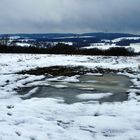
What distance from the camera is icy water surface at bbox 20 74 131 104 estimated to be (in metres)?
13.4

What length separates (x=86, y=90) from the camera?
15.4m

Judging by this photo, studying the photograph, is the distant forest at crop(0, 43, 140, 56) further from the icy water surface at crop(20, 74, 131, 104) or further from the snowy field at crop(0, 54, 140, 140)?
the snowy field at crop(0, 54, 140, 140)

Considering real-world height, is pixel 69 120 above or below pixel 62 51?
above

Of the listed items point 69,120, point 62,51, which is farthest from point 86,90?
point 62,51

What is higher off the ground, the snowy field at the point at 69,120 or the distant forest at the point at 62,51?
the snowy field at the point at 69,120

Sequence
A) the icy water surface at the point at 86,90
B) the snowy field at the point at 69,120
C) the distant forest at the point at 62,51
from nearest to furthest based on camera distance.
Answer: the snowy field at the point at 69,120, the icy water surface at the point at 86,90, the distant forest at the point at 62,51

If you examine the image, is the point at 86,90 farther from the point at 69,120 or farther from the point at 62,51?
the point at 62,51

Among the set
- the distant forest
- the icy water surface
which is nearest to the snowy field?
the icy water surface

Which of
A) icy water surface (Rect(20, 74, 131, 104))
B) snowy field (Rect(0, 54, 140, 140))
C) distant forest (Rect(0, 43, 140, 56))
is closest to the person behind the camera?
snowy field (Rect(0, 54, 140, 140))

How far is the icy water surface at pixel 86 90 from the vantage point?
1342cm

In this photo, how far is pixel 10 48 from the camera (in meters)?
70.9

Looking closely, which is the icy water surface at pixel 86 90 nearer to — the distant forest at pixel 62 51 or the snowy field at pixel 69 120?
the snowy field at pixel 69 120

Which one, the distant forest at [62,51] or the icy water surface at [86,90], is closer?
the icy water surface at [86,90]

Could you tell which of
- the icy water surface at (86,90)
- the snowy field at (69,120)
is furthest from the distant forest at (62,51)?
the snowy field at (69,120)
